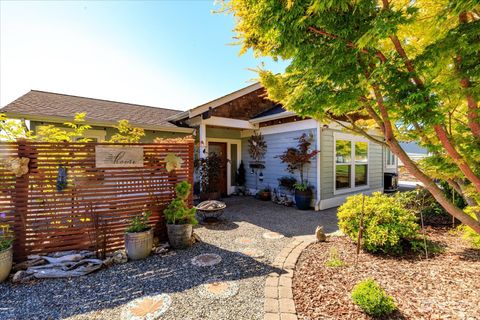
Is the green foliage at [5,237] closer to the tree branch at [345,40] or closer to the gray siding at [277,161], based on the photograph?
the tree branch at [345,40]

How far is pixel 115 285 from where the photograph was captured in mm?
2861

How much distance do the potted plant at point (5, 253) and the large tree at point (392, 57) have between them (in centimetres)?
461

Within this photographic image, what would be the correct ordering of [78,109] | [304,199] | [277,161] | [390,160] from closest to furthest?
[304,199] → [78,109] → [277,161] → [390,160]

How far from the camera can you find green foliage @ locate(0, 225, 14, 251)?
3023 millimetres

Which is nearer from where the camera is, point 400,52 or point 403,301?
point 400,52

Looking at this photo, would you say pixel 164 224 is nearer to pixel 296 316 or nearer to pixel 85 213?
pixel 85 213

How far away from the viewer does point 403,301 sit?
2.31 m

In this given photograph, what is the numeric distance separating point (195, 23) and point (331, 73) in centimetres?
689

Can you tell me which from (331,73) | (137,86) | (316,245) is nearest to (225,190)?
(316,245)

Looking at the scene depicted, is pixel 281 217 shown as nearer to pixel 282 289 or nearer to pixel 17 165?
pixel 282 289

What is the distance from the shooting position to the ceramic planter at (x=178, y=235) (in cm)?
402

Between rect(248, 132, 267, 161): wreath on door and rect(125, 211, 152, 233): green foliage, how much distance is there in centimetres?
584

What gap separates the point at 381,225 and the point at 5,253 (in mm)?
6055

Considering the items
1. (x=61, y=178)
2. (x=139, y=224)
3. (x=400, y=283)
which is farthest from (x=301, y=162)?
(x=61, y=178)
